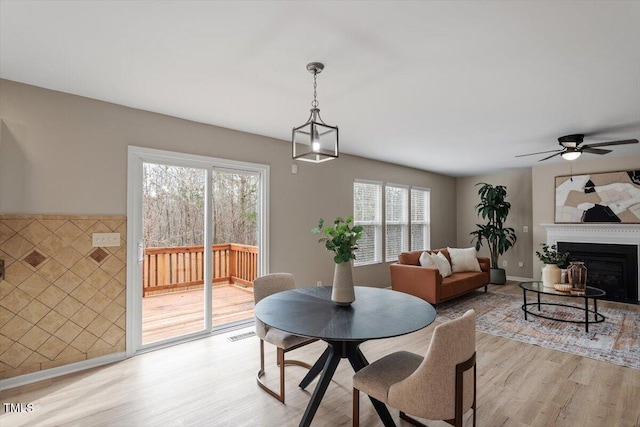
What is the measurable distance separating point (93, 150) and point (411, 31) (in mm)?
2881

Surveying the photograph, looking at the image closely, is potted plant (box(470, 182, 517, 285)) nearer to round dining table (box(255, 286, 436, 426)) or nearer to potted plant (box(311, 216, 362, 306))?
round dining table (box(255, 286, 436, 426))

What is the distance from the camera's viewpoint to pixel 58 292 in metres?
2.79

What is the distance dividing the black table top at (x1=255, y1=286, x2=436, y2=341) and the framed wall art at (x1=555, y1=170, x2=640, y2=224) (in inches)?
207

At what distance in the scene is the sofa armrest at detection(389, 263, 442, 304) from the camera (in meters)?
4.65

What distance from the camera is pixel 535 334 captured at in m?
3.82

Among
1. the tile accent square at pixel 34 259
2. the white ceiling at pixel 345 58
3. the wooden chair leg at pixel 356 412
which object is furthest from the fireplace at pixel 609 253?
the tile accent square at pixel 34 259

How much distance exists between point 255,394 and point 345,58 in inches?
101

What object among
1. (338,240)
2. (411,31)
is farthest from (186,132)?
(411,31)

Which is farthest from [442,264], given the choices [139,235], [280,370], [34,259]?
[34,259]

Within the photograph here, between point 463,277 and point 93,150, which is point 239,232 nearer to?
point 93,150

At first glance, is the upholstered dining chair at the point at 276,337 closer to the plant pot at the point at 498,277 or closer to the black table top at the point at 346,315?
the black table top at the point at 346,315

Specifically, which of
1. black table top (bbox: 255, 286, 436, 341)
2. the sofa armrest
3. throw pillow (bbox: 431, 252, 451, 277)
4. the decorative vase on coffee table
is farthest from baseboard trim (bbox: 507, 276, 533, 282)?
black table top (bbox: 255, 286, 436, 341)

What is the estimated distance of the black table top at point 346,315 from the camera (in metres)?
1.75

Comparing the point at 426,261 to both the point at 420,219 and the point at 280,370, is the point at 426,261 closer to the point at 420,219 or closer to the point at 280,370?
the point at 420,219
